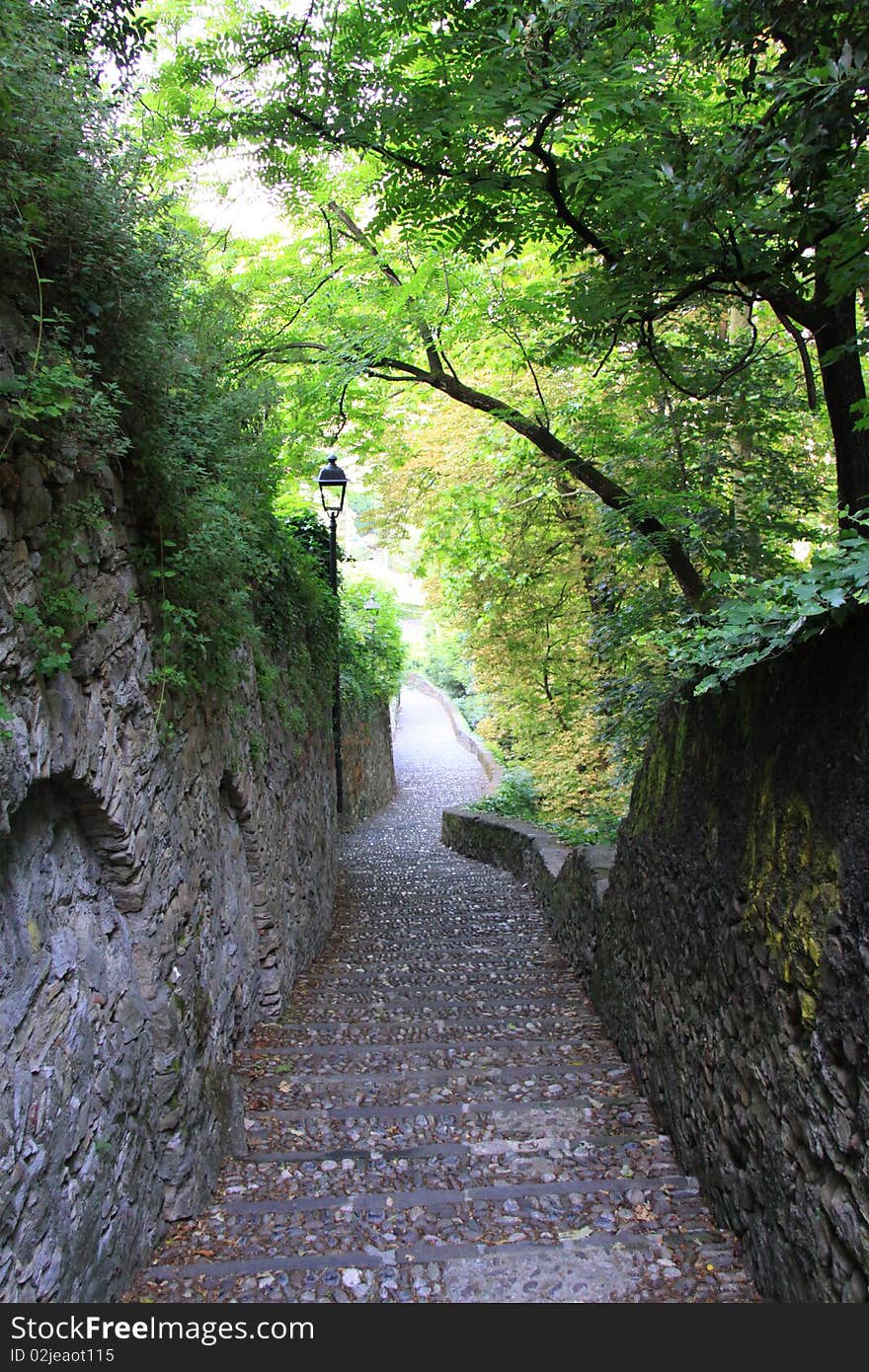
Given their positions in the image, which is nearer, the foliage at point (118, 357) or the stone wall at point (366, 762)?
the foliage at point (118, 357)

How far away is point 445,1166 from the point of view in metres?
3.60

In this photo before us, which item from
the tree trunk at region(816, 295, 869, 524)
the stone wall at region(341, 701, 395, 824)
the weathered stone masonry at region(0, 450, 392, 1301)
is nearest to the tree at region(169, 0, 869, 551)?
the tree trunk at region(816, 295, 869, 524)

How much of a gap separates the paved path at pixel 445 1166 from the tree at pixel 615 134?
3.35m

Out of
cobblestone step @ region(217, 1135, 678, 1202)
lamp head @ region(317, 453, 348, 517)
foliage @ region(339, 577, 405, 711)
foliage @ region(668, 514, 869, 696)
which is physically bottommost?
cobblestone step @ region(217, 1135, 678, 1202)

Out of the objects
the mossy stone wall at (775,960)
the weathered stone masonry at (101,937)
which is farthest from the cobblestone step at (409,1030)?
the mossy stone wall at (775,960)

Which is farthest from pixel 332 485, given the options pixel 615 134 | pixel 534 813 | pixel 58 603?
pixel 58 603

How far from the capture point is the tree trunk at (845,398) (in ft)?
12.5

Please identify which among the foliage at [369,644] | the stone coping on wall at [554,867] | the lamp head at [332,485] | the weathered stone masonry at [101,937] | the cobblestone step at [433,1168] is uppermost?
the lamp head at [332,485]

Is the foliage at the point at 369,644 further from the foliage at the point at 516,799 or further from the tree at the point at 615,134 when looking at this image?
the tree at the point at 615,134

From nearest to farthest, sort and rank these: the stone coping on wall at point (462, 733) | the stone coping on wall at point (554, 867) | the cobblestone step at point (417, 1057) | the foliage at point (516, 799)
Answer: the cobblestone step at point (417, 1057) < the stone coping on wall at point (554, 867) < the foliage at point (516, 799) < the stone coping on wall at point (462, 733)

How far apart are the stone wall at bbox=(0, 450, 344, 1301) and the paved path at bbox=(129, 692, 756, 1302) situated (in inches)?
13.9

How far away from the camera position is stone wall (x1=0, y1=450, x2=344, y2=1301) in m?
2.15

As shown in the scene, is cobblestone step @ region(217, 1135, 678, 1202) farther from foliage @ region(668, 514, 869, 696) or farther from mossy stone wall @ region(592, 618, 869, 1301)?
foliage @ region(668, 514, 869, 696)

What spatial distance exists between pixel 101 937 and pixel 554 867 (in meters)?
5.42
